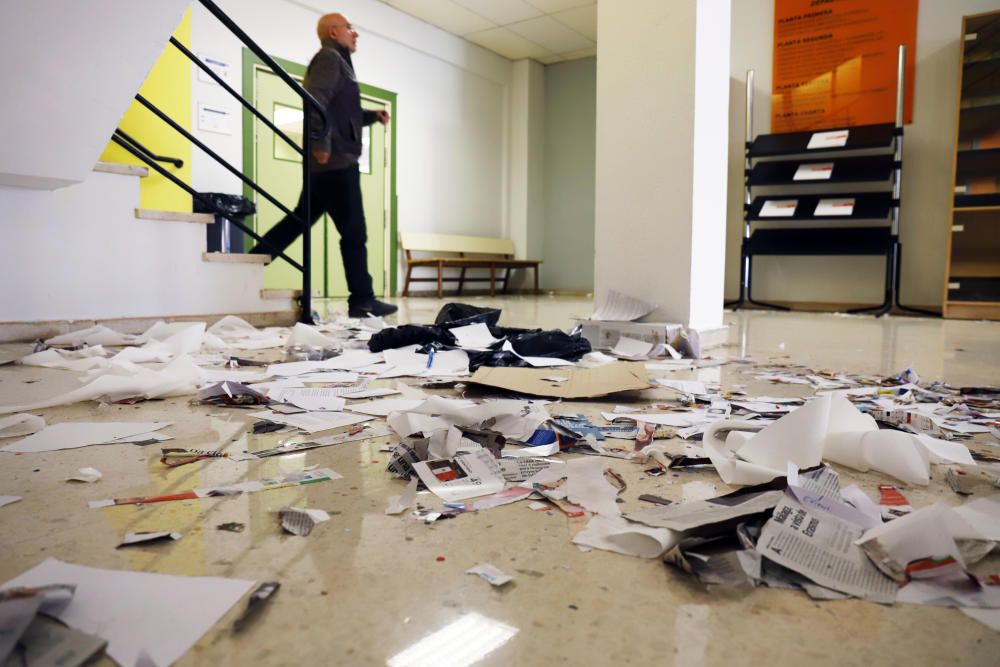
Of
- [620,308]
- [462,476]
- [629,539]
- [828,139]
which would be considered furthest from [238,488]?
[828,139]

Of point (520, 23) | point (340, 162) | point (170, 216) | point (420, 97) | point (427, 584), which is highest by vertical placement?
point (520, 23)

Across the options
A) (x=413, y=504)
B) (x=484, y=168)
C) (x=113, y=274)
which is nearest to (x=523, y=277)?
(x=484, y=168)

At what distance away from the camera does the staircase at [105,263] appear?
2.57 m

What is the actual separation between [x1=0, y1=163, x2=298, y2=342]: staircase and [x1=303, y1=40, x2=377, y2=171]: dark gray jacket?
0.71 meters

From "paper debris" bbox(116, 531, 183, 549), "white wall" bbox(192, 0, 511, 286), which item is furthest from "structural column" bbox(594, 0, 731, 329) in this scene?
"white wall" bbox(192, 0, 511, 286)

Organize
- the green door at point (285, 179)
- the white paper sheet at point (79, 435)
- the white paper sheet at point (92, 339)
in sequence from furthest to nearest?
the green door at point (285, 179) < the white paper sheet at point (92, 339) < the white paper sheet at point (79, 435)

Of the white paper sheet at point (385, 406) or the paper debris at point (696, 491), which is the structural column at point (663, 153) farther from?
the paper debris at point (696, 491)

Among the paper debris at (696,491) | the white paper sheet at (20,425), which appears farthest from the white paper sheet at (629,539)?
the white paper sheet at (20,425)

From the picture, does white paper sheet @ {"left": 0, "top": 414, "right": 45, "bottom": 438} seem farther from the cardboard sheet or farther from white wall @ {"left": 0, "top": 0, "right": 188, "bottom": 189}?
white wall @ {"left": 0, "top": 0, "right": 188, "bottom": 189}

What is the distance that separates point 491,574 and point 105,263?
2.68 m

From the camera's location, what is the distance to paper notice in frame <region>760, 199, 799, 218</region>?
5.50 m

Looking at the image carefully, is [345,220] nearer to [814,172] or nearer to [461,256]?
[814,172]

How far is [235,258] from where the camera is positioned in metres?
3.17

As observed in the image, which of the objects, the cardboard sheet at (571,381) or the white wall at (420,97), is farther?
the white wall at (420,97)
